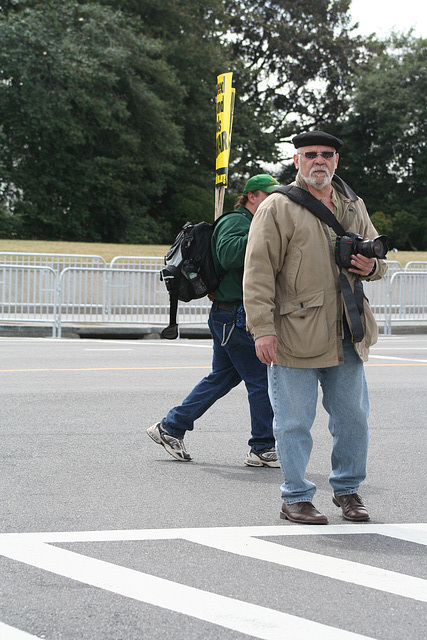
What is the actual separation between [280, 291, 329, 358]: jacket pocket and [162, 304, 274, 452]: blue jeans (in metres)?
1.28

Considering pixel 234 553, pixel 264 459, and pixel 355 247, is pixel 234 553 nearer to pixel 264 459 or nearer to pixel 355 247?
pixel 355 247

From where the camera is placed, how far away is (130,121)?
3897 centimetres

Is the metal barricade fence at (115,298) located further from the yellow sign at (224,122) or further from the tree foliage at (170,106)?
the tree foliage at (170,106)

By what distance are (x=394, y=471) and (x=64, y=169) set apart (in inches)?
1357

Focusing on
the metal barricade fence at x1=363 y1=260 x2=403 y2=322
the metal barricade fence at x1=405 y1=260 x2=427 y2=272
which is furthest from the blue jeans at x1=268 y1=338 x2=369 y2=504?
the metal barricade fence at x1=405 y1=260 x2=427 y2=272

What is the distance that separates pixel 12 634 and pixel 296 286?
2.18 meters

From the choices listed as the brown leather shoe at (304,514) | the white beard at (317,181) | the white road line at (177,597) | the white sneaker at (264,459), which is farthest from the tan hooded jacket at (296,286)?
the white sneaker at (264,459)

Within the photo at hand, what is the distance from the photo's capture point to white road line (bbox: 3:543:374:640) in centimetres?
316

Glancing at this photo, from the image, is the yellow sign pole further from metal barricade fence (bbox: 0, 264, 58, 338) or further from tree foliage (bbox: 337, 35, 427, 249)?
tree foliage (bbox: 337, 35, 427, 249)

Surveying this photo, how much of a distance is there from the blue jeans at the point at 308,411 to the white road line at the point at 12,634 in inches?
72.1

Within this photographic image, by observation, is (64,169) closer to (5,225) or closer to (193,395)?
(5,225)

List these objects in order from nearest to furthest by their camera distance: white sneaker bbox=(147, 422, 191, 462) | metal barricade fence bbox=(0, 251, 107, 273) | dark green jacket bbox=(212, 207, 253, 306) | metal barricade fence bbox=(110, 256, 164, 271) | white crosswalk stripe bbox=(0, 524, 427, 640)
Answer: white crosswalk stripe bbox=(0, 524, 427, 640), dark green jacket bbox=(212, 207, 253, 306), white sneaker bbox=(147, 422, 191, 462), metal barricade fence bbox=(110, 256, 164, 271), metal barricade fence bbox=(0, 251, 107, 273)

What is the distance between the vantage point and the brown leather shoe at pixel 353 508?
4668 mm

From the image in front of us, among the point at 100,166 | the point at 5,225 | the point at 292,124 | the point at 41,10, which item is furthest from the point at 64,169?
the point at 292,124
